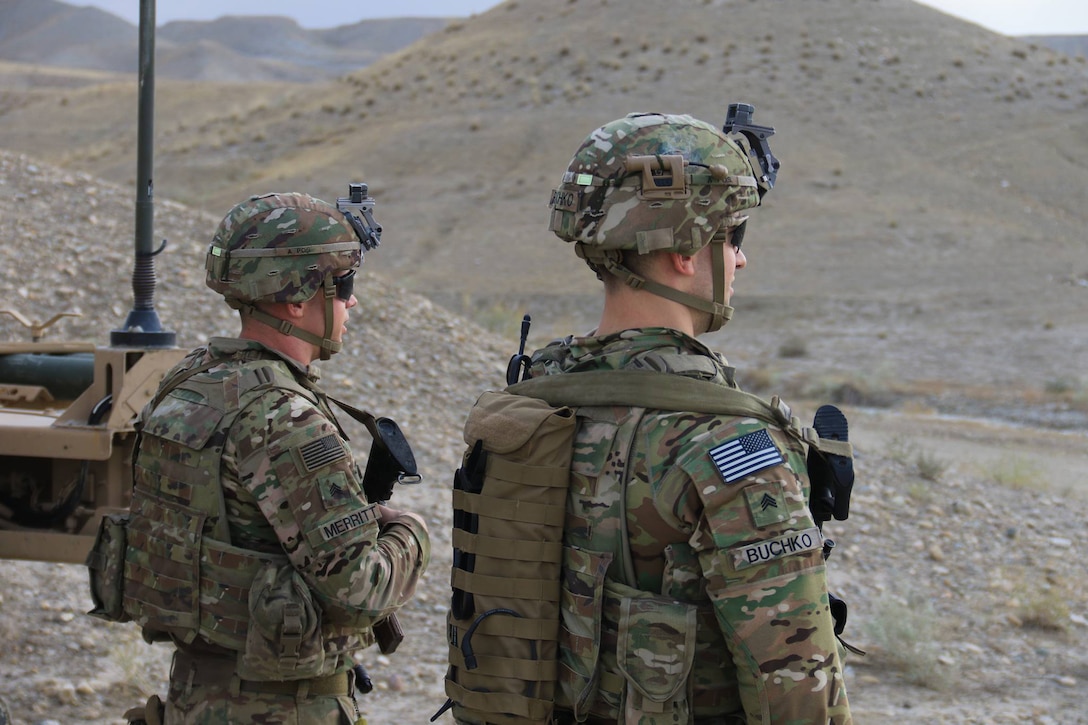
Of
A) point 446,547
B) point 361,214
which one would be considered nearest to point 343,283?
point 361,214

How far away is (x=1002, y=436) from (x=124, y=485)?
12.0 meters

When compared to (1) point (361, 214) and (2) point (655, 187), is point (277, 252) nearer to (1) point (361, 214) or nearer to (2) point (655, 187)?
(1) point (361, 214)

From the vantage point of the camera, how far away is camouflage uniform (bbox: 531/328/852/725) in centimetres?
193

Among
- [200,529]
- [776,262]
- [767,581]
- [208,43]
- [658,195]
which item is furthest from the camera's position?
[208,43]

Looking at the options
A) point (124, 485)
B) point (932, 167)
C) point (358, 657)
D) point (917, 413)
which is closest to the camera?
point (124, 485)

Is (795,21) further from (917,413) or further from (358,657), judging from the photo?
(358,657)

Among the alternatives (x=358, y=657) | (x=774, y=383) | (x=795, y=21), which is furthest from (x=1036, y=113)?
(x=358, y=657)

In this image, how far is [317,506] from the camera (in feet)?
8.29

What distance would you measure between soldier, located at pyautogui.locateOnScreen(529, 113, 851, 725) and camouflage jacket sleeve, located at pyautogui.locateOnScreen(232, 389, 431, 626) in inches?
22.0

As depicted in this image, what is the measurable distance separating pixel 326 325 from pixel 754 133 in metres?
1.19

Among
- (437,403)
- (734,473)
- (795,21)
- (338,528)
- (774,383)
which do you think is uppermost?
(795,21)

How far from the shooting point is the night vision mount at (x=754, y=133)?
2.49 m

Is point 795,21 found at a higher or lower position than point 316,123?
higher

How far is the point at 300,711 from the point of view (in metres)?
2.70
